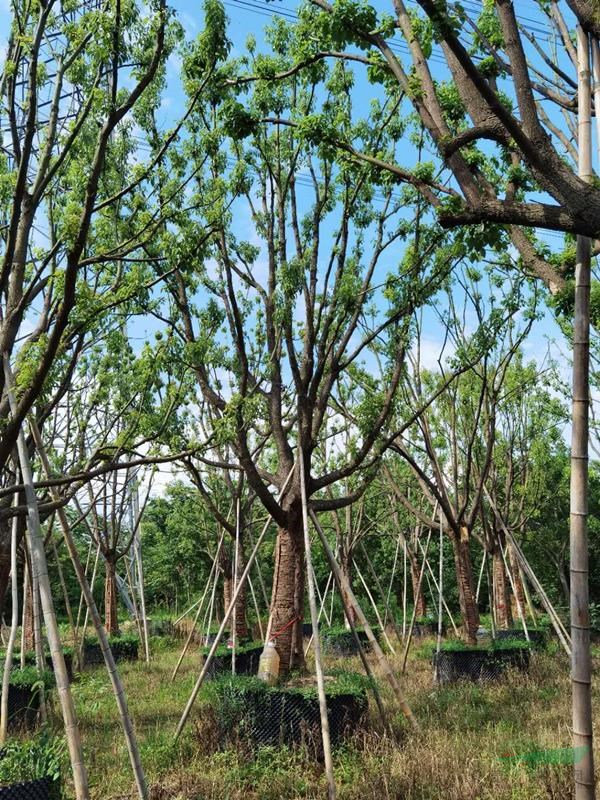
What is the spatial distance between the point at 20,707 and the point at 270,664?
2.80 m

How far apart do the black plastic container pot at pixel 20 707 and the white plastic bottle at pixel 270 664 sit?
2.42m

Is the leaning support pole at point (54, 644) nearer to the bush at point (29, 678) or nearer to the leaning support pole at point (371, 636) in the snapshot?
the leaning support pole at point (371, 636)

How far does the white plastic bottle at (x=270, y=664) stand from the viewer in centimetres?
695

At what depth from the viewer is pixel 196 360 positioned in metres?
6.27

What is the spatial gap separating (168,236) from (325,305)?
2666 millimetres

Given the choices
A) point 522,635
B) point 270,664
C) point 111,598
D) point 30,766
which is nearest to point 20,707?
point 270,664

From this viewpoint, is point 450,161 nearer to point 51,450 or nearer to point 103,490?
point 51,450

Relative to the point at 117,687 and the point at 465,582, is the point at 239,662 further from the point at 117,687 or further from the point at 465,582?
the point at 117,687

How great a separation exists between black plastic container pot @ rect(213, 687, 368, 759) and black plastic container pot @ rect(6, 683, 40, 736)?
2717 millimetres

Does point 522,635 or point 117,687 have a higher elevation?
point 117,687

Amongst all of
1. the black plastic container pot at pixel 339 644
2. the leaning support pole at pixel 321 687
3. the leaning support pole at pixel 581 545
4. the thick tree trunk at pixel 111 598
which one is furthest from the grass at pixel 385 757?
the thick tree trunk at pixel 111 598

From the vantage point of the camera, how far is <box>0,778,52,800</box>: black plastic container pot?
4.00 metres

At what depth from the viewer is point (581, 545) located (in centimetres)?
341

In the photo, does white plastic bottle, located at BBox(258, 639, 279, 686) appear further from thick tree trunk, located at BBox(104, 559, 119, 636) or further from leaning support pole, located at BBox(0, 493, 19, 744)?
thick tree trunk, located at BBox(104, 559, 119, 636)
